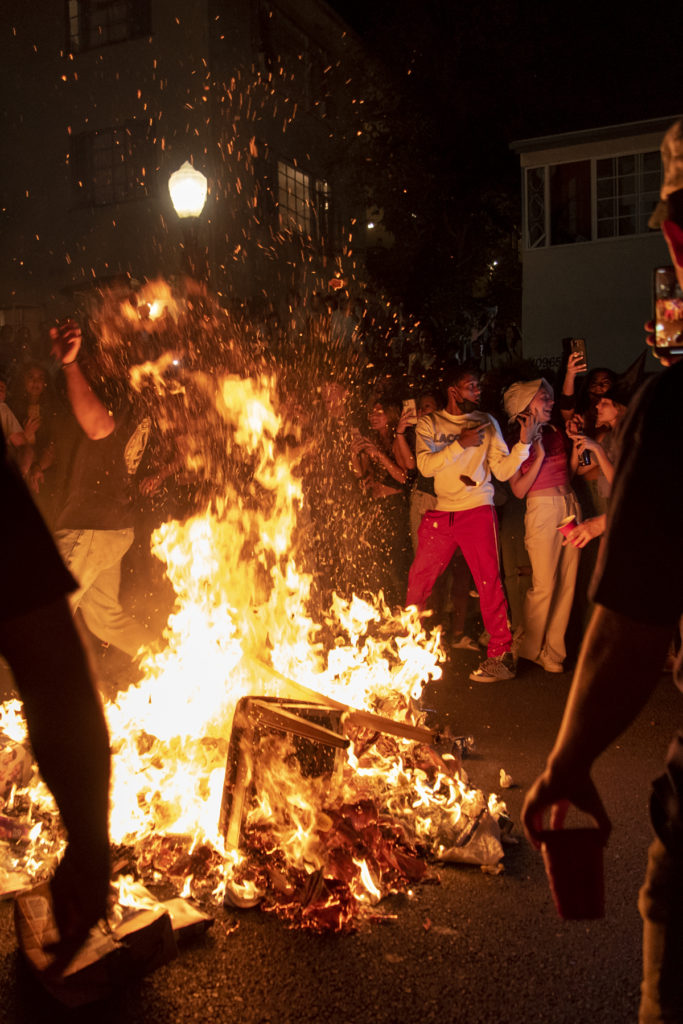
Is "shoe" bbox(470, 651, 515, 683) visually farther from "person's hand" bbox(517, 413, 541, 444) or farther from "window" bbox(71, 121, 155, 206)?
"window" bbox(71, 121, 155, 206)

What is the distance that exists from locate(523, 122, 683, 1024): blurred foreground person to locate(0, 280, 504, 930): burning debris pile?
209 centimetres

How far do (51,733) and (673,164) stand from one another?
5.51ft

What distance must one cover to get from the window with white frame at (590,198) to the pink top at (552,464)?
14.6 metres

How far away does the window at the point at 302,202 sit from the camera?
21.2m

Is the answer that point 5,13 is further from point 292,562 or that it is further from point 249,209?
point 292,562

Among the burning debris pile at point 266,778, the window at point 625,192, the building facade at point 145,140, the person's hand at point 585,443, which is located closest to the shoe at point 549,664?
the person's hand at point 585,443

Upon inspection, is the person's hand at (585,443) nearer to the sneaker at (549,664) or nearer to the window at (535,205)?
the sneaker at (549,664)

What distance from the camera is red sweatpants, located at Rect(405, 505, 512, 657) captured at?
6.92 m

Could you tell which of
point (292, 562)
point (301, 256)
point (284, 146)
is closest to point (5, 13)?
point (284, 146)

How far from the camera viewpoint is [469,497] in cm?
702

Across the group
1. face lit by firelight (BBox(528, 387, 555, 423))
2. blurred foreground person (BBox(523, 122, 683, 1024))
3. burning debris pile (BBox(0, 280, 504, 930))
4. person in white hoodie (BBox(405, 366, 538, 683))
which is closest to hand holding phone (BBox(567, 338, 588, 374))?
face lit by firelight (BBox(528, 387, 555, 423))

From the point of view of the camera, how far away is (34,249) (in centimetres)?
2002

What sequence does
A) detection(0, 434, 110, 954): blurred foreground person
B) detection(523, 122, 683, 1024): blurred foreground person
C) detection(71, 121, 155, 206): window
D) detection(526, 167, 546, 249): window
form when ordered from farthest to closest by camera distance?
detection(526, 167, 546, 249): window
detection(71, 121, 155, 206): window
detection(523, 122, 683, 1024): blurred foreground person
detection(0, 434, 110, 954): blurred foreground person

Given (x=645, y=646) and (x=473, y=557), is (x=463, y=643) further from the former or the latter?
(x=645, y=646)
